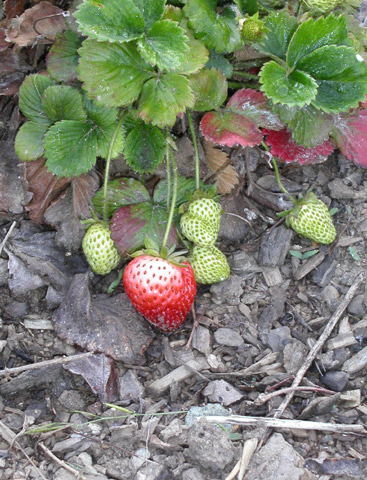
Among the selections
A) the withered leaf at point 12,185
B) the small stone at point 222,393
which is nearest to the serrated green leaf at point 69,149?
the withered leaf at point 12,185

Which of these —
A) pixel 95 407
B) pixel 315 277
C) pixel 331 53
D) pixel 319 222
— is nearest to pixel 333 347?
pixel 315 277

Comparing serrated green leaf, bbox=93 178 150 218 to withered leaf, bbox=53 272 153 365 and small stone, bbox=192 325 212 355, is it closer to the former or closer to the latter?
withered leaf, bbox=53 272 153 365

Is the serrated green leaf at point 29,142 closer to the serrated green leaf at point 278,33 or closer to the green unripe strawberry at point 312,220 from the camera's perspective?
the serrated green leaf at point 278,33

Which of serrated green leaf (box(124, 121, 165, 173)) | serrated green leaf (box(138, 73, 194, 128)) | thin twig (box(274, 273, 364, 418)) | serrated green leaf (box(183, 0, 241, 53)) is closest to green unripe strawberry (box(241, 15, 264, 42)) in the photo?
serrated green leaf (box(183, 0, 241, 53))

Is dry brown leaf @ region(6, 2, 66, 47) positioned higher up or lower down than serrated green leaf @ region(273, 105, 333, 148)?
higher up

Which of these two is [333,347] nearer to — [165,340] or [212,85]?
[165,340]

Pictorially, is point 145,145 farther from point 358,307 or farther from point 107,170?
point 358,307
